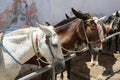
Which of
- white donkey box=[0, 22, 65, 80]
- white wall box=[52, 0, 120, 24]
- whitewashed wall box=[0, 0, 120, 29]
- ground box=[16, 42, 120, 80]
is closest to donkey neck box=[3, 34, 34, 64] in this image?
white donkey box=[0, 22, 65, 80]

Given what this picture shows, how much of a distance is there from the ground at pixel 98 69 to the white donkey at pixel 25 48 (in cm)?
223

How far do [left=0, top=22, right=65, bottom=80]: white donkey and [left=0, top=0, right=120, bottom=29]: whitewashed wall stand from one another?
2.63 metres

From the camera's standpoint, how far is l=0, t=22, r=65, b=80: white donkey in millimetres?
2814

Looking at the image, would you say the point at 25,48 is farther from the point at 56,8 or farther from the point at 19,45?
the point at 56,8

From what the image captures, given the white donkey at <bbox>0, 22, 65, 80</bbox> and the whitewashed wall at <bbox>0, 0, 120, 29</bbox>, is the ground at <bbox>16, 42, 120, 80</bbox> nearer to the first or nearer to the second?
the whitewashed wall at <bbox>0, 0, 120, 29</bbox>

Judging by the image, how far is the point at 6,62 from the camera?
280 centimetres

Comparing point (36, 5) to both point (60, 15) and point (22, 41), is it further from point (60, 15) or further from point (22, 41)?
point (22, 41)

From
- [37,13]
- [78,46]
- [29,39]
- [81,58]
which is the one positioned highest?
[37,13]

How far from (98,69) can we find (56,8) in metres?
1.95

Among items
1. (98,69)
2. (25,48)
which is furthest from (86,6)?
(25,48)

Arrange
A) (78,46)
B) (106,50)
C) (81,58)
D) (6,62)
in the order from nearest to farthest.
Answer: (6,62), (78,46), (81,58), (106,50)

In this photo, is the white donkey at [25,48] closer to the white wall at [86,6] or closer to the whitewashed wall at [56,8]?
the whitewashed wall at [56,8]

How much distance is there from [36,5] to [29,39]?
3152 mm

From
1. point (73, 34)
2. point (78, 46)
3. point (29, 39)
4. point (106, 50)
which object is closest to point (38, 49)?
point (29, 39)
